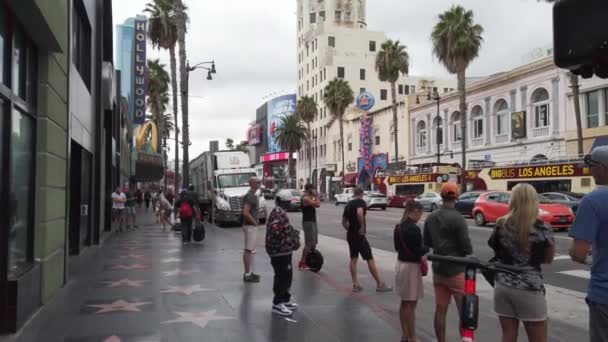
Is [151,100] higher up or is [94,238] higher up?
[151,100]

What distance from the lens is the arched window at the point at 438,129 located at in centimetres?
4731

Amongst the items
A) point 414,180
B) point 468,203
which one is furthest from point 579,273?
point 414,180

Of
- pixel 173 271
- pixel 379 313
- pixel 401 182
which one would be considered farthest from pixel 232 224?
pixel 401 182

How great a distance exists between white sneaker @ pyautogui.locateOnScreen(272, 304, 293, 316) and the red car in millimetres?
15719

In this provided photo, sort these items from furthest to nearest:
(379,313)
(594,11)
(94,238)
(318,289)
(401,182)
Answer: (401,182) → (94,238) → (318,289) → (379,313) → (594,11)

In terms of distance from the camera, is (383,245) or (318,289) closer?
(318,289)

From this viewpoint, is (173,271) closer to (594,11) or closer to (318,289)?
(318,289)

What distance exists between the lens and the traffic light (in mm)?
2951

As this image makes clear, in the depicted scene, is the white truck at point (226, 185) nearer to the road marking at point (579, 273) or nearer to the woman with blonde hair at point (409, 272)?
the road marking at point (579, 273)

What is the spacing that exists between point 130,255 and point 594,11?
1269 cm

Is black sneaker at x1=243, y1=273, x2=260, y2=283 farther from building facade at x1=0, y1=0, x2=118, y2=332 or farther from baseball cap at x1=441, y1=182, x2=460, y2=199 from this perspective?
baseball cap at x1=441, y1=182, x2=460, y2=199

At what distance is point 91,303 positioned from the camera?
26.5 ft

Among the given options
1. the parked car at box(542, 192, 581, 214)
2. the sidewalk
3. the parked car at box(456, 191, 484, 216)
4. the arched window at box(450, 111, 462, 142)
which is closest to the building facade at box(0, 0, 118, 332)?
the sidewalk

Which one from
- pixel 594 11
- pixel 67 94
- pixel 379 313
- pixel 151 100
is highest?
pixel 151 100
